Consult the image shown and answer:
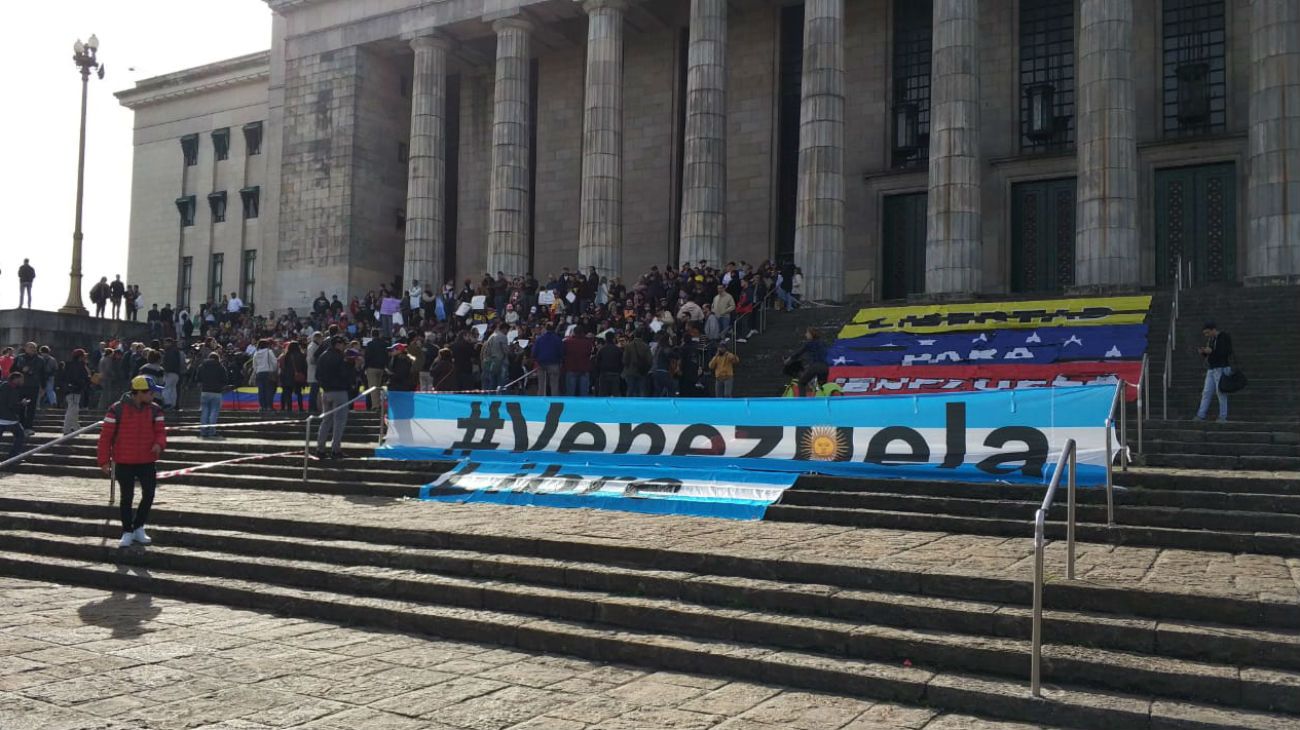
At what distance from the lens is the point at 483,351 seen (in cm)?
2158

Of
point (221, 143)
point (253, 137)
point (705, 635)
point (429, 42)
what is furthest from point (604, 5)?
point (705, 635)

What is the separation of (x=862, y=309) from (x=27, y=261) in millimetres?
26285

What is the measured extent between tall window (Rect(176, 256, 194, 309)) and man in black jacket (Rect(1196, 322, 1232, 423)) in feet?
129

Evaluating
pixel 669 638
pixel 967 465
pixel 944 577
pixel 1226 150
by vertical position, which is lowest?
pixel 669 638

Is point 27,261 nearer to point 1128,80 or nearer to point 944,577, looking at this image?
point 1128,80

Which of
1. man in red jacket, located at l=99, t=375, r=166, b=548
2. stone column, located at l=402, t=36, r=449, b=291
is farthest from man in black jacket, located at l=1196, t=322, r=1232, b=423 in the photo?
stone column, located at l=402, t=36, r=449, b=291

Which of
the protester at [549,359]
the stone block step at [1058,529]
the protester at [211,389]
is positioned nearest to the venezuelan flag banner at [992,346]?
the protester at [549,359]

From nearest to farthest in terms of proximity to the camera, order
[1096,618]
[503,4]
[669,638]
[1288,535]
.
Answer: [1096,618] < [669,638] < [1288,535] < [503,4]

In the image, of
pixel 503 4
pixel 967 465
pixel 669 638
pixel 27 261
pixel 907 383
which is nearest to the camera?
pixel 669 638

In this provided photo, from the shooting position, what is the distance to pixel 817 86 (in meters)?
25.9

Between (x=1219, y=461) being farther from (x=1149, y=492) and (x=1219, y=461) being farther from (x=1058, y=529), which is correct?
(x=1058, y=529)

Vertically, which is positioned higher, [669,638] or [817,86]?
[817,86]

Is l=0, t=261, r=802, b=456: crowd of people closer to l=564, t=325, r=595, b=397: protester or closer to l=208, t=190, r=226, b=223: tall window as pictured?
l=564, t=325, r=595, b=397: protester

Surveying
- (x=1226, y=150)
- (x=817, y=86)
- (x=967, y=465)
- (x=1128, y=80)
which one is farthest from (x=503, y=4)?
(x=967, y=465)
